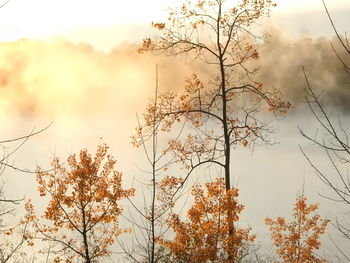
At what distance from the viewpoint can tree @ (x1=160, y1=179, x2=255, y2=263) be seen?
16.9 m

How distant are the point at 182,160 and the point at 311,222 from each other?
78.0 ft

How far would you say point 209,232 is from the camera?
18.3 meters

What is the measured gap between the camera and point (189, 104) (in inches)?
641

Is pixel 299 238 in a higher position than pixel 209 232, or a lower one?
higher

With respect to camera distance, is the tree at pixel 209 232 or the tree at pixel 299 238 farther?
the tree at pixel 299 238

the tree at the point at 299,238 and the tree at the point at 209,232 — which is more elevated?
the tree at the point at 299,238

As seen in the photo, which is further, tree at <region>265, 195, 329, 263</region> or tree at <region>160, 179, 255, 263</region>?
tree at <region>265, 195, 329, 263</region>

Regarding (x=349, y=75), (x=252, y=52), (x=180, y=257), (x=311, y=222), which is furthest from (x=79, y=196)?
(x=349, y=75)

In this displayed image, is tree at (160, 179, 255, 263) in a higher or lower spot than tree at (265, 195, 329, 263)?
lower

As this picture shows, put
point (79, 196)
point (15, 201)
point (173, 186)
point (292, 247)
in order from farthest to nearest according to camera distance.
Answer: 1. point (292, 247)
2. point (79, 196)
3. point (173, 186)
4. point (15, 201)

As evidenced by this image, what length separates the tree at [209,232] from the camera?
16922 mm

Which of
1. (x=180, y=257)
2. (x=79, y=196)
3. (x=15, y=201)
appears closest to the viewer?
(x=15, y=201)

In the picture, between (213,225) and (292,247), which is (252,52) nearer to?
(213,225)

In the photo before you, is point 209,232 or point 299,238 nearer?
point 209,232
